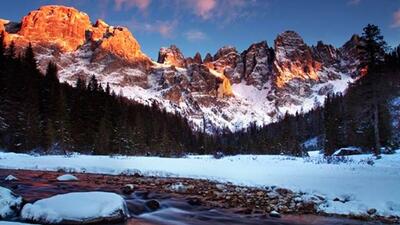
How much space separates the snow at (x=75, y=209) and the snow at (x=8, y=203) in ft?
1.48

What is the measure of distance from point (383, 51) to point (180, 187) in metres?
29.1

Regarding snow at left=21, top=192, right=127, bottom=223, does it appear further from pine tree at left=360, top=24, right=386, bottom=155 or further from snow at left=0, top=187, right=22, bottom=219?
pine tree at left=360, top=24, right=386, bottom=155

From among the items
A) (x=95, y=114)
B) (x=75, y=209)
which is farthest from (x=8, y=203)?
(x=95, y=114)

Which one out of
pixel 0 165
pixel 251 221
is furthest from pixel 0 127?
pixel 251 221

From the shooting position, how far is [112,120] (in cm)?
7250

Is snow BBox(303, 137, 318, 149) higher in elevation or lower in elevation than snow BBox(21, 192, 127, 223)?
higher

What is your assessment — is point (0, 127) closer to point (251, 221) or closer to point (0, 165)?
point (0, 165)

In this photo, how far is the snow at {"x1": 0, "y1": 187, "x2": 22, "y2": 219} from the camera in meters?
9.62

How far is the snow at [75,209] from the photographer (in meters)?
9.09

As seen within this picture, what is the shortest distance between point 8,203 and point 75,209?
7.30 ft

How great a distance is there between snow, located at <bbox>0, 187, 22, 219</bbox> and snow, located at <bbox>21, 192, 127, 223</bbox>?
0.45 meters

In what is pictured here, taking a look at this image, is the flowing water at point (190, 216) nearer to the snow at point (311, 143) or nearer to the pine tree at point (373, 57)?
the pine tree at point (373, 57)

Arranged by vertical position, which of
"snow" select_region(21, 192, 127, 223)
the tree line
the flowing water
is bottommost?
the flowing water

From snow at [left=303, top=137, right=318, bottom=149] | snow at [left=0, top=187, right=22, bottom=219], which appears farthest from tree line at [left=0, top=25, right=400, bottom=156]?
snow at [left=303, top=137, right=318, bottom=149]
